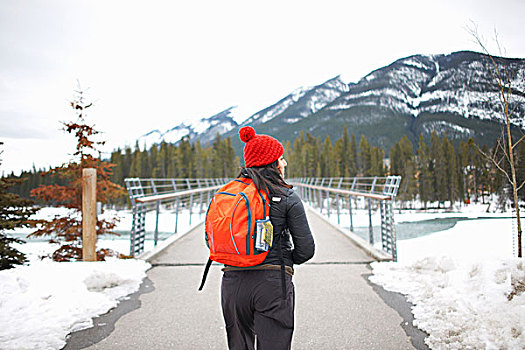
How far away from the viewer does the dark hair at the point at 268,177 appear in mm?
1784

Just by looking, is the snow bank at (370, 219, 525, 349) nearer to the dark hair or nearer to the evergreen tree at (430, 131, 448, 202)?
the dark hair

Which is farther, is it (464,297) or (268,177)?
(464,297)

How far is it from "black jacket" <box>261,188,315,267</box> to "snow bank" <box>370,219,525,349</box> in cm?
175

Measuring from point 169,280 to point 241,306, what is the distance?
3.46m

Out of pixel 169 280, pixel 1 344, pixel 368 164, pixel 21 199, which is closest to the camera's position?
pixel 1 344

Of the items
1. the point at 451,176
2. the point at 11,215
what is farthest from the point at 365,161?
the point at 11,215

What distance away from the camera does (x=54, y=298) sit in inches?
142

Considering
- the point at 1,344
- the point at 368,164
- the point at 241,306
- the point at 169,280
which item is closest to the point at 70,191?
the point at 169,280

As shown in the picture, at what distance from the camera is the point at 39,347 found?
2.80m

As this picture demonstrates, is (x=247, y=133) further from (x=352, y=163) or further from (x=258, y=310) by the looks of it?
(x=352, y=163)

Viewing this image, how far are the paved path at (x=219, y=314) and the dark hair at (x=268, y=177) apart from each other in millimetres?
1724

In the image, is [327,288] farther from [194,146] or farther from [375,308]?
[194,146]

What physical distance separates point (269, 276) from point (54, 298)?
300 cm

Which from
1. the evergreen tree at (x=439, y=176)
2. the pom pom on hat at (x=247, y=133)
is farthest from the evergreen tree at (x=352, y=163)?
the pom pom on hat at (x=247, y=133)
